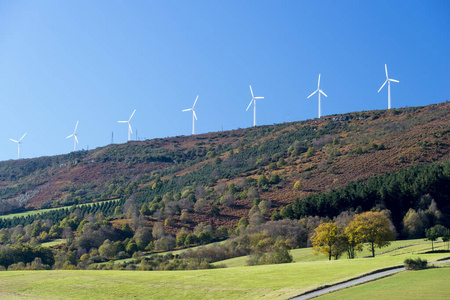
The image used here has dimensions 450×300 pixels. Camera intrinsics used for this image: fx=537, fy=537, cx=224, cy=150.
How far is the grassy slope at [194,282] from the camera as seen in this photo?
4784cm

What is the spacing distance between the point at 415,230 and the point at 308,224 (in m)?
19.6

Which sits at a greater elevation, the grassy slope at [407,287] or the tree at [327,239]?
the tree at [327,239]

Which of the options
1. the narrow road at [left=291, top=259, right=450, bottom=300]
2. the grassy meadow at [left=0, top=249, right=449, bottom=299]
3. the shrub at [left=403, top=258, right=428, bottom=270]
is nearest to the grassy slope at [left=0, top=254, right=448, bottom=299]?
the grassy meadow at [left=0, top=249, right=449, bottom=299]

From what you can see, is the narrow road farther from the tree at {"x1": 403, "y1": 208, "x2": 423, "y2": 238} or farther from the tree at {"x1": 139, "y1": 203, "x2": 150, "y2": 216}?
the tree at {"x1": 139, "y1": 203, "x2": 150, "y2": 216}

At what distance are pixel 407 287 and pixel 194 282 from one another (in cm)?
2311

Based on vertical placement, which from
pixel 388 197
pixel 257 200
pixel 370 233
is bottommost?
pixel 370 233

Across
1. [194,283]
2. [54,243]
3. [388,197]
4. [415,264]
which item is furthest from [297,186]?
[415,264]

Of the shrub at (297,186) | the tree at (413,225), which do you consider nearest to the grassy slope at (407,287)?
the tree at (413,225)

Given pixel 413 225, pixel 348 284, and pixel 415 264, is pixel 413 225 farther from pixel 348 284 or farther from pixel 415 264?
pixel 348 284

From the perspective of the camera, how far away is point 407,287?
39.9 m

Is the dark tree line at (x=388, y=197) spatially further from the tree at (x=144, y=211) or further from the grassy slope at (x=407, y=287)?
the grassy slope at (x=407, y=287)

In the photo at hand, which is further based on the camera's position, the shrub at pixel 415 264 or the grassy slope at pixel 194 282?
the grassy slope at pixel 194 282

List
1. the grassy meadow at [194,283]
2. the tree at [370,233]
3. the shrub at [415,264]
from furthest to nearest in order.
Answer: the tree at [370,233] < the grassy meadow at [194,283] < the shrub at [415,264]

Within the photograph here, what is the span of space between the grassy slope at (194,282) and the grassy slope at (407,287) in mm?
4018
